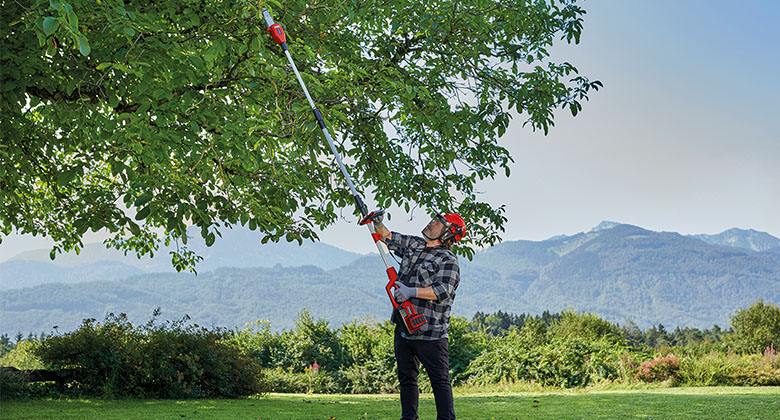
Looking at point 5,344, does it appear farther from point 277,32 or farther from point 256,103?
point 277,32

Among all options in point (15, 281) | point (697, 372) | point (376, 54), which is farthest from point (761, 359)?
point (15, 281)

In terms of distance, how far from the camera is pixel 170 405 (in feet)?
35.8

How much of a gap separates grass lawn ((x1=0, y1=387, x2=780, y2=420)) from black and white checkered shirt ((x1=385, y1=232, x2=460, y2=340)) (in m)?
3.70

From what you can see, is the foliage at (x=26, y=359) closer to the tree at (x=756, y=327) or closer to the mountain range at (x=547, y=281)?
the tree at (x=756, y=327)

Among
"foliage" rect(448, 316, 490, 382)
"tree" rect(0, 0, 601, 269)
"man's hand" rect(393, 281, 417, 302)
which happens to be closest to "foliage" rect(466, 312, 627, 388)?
"foliage" rect(448, 316, 490, 382)

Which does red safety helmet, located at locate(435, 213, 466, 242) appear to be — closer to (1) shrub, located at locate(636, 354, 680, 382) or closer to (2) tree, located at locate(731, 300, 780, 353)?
(1) shrub, located at locate(636, 354, 680, 382)

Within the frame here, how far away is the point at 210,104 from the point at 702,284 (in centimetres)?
18913

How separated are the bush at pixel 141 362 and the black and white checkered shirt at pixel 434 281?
725 cm

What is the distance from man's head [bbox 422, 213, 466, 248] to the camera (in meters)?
5.86

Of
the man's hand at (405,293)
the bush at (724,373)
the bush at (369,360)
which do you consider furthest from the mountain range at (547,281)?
the man's hand at (405,293)

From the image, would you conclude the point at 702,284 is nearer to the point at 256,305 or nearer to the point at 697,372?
the point at 256,305

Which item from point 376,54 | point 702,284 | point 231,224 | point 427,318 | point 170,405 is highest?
point 702,284

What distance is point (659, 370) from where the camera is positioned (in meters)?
15.5

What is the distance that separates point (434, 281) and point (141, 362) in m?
7.80
